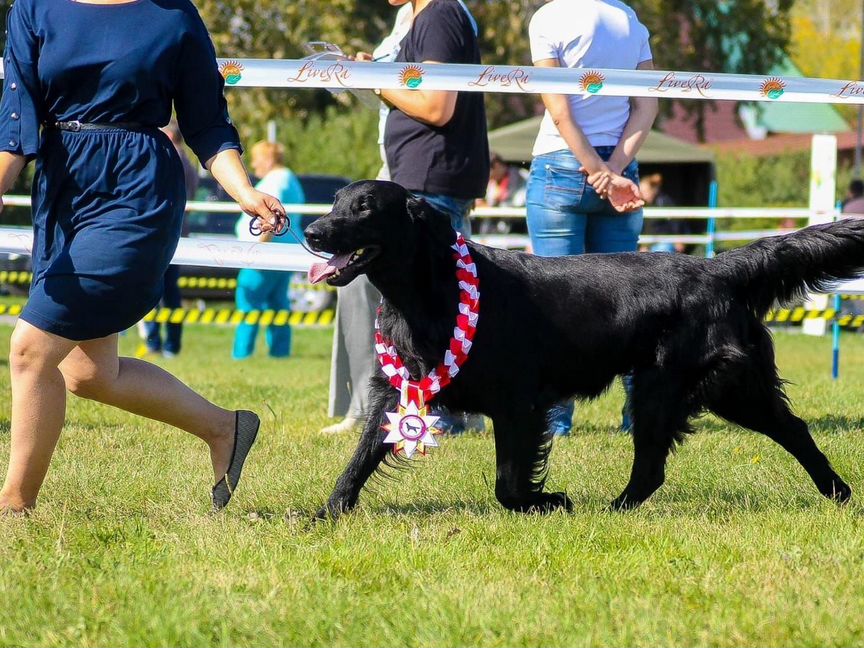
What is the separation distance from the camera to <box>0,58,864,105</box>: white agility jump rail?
16.5 feet

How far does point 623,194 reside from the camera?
5219 millimetres

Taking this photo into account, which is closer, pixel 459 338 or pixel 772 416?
pixel 459 338

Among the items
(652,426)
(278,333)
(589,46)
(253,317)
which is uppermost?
(589,46)

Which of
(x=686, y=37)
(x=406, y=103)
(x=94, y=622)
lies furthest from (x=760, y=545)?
(x=686, y=37)

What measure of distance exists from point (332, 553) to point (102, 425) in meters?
3.06

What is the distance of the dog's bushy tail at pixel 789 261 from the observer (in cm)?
Answer: 415

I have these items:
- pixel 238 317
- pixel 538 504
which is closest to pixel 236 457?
pixel 538 504

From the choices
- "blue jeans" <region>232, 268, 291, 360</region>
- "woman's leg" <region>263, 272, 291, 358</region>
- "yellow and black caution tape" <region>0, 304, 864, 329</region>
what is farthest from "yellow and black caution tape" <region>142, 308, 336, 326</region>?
"woman's leg" <region>263, 272, 291, 358</region>

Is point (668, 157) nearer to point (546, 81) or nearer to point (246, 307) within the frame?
point (246, 307)

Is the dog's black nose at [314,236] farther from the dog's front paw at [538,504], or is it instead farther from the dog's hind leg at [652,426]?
the dog's hind leg at [652,426]

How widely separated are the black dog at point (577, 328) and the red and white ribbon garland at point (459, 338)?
0.03 metres

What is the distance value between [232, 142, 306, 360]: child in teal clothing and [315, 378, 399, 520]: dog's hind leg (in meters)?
6.59

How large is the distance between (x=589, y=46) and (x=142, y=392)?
2647 mm

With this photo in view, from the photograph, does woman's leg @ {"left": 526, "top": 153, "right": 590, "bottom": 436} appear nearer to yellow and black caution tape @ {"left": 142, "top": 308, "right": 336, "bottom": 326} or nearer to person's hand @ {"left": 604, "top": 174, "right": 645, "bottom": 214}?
person's hand @ {"left": 604, "top": 174, "right": 645, "bottom": 214}
